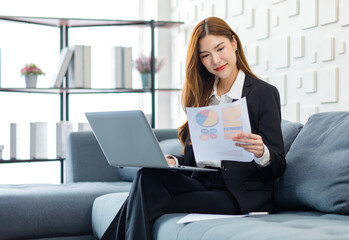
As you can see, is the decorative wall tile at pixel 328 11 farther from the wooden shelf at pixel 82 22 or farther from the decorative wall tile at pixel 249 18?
the wooden shelf at pixel 82 22

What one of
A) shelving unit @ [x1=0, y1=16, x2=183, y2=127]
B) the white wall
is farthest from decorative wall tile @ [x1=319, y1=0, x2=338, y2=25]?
shelving unit @ [x1=0, y1=16, x2=183, y2=127]

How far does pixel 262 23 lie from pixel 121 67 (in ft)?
4.33

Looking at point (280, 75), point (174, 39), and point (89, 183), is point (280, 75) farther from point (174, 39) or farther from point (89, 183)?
point (174, 39)

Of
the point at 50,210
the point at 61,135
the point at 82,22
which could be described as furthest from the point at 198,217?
the point at 82,22

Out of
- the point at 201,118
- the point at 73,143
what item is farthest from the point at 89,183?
the point at 201,118

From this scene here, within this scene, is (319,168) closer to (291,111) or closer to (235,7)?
(291,111)

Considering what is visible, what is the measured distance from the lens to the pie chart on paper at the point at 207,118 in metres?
1.87

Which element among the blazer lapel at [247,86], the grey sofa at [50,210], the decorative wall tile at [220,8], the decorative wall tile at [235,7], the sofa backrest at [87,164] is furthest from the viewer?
the decorative wall tile at [220,8]

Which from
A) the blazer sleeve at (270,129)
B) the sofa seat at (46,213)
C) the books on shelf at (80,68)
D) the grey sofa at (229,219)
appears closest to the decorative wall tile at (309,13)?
the grey sofa at (229,219)

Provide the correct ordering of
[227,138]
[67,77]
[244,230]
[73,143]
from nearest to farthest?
[244,230], [227,138], [73,143], [67,77]

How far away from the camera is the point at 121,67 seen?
4250 millimetres

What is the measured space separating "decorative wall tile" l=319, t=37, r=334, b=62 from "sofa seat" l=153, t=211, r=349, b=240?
3.01 feet

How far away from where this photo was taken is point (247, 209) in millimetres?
2027

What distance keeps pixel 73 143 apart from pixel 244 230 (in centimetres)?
200
